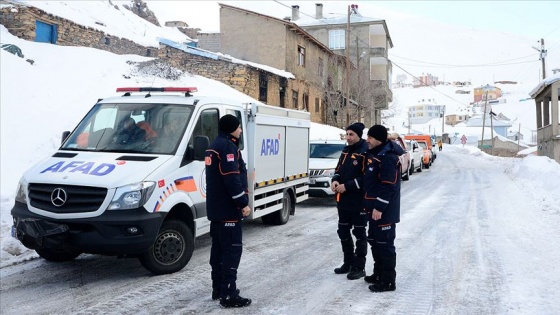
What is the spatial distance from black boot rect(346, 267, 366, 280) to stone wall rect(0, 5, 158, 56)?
22.9 m

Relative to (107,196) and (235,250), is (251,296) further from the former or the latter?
(107,196)

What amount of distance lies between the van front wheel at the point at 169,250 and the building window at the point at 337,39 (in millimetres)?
43752

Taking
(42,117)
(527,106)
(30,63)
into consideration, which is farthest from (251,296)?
(527,106)

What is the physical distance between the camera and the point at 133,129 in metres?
6.81

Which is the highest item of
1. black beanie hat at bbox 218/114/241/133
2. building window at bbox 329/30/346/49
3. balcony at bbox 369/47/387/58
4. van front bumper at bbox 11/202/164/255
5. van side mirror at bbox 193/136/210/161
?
building window at bbox 329/30/346/49

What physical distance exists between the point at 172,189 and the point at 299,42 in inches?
1194

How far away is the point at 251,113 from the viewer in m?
8.51

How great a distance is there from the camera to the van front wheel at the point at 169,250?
241 inches

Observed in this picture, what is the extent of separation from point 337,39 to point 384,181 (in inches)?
1755

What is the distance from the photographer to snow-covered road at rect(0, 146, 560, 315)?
16.7 ft

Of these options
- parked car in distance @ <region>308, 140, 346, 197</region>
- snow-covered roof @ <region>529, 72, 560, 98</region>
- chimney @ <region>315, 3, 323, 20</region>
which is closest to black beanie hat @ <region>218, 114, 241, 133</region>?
parked car in distance @ <region>308, 140, 346, 197</region>

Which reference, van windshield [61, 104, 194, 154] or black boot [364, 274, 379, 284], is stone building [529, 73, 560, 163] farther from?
van windshield [61, 104, 194, 154]

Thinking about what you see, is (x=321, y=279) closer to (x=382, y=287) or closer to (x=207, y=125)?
(x=382, y=287)

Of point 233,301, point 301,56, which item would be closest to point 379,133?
point 233,301
